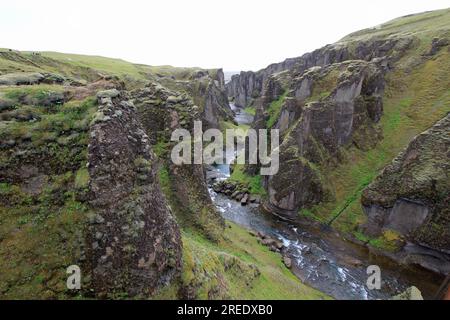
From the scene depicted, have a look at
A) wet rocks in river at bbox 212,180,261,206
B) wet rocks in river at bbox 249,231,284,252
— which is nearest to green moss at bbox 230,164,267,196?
wet rocks in river at bbox 212,180,261,206

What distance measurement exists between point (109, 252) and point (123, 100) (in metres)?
8.87

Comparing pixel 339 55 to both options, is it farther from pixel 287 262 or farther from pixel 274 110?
pixel 287 262

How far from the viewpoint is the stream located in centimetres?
3506

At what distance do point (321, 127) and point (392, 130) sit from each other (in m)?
15.1

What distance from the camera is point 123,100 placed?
18.5m

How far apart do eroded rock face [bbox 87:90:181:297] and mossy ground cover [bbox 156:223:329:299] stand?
1230 mm

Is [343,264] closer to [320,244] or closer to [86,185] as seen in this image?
[320,244]

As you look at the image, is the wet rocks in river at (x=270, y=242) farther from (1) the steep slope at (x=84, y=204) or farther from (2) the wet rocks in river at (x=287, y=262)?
(1) the steep slope at (x=84, y=204)

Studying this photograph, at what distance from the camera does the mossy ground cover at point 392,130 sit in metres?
50.8

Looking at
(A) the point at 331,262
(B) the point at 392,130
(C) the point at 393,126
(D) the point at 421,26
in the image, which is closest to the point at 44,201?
(A) the point at 331,262

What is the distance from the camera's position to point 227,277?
22.1 metres

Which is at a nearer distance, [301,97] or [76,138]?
[76,138]
